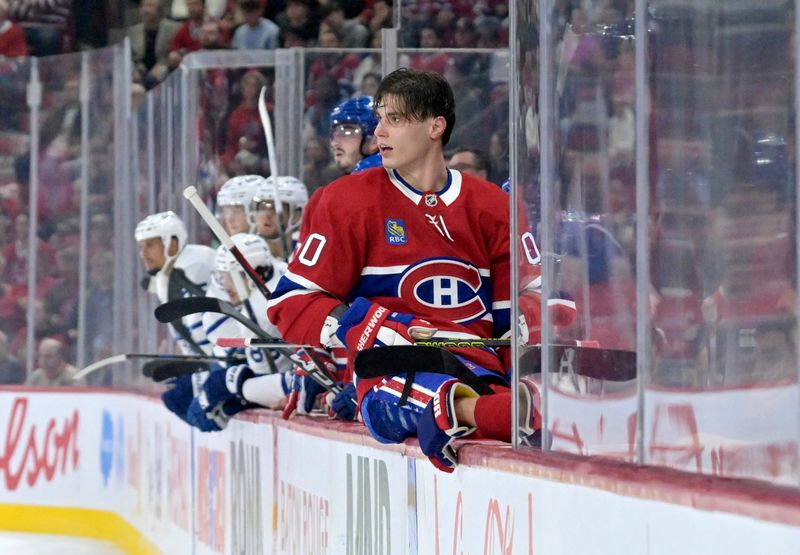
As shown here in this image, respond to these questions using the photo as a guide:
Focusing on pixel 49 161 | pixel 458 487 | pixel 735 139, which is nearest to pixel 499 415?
pixel 458 487

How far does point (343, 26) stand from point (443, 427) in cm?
716

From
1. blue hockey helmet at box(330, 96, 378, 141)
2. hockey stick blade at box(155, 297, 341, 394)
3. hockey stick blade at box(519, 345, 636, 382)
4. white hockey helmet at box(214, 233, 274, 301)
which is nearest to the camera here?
hockey stick blade at box(519, 345, 636, 382)

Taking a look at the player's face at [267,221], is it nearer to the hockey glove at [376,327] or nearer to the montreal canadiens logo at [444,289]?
the montreal canadiens logo at [444,289]

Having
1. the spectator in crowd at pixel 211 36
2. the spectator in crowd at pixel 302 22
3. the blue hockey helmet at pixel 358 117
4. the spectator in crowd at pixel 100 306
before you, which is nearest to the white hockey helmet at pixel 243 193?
the blue hockey helmet at pixel 358 117

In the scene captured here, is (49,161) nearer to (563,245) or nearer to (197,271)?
(197,271)

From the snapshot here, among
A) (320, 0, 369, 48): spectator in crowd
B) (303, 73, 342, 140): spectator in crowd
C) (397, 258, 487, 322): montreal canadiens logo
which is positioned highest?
(320, 0, 369, 48): spectator in crowd

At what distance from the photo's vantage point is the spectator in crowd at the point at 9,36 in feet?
35.1

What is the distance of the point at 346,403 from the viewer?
11.8ft

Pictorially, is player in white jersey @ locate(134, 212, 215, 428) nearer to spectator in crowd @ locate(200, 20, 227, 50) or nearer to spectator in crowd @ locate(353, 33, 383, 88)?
spectator in crowd @ locate(353, 33, 383, 88)

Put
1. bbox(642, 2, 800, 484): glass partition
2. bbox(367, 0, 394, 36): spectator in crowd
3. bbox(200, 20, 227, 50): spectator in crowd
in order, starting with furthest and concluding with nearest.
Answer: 1. bbox(200, 20, 227, 50): spectator in crowd
2. bbox(367, 0, 394, 36): spectator in crowd
3. bbox(642, 2, 800, 484): glass partition

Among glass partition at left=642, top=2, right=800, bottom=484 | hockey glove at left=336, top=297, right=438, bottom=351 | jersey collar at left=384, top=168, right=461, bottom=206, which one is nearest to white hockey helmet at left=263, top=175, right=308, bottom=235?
Answer: jersey collar at left=384, top=168, right=461, bottom=206

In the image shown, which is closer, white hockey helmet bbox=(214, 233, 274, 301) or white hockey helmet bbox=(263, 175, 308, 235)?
white hockey helmet bbox=(214, 233, 274, 301)

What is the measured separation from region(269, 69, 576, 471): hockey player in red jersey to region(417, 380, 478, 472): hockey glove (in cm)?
28

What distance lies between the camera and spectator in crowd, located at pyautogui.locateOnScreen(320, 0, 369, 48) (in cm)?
927
